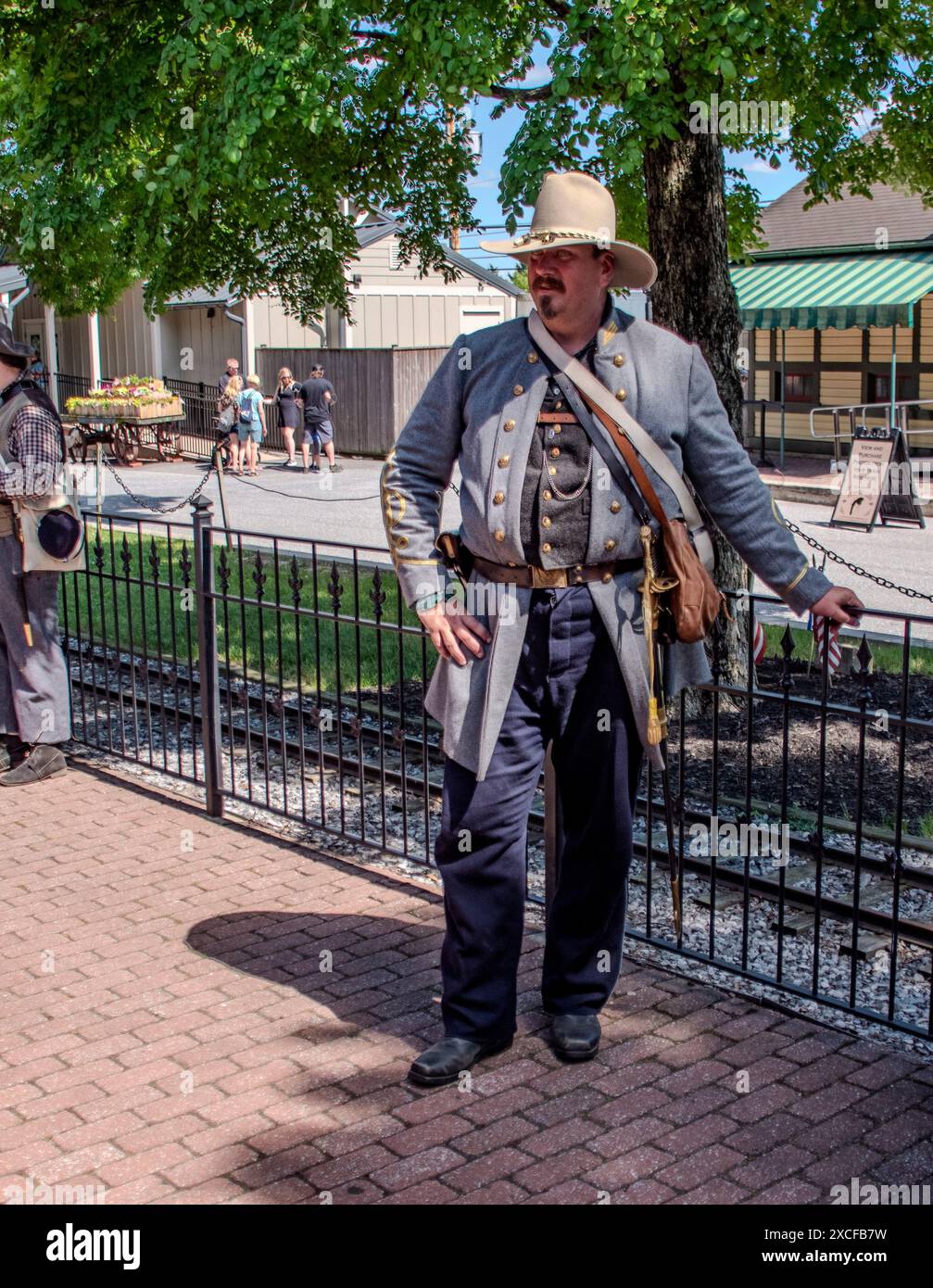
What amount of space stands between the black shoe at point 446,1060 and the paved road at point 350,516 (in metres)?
6.03

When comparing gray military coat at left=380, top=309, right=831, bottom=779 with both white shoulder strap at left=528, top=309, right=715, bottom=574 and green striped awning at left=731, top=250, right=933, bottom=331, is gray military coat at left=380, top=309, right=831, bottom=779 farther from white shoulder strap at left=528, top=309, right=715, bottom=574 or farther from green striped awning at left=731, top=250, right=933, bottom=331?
green striped awning at left=731, top=250, right=933, bottom=331

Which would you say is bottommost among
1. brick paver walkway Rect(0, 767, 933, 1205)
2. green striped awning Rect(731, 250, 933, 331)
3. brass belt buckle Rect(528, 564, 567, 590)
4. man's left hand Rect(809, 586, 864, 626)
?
brick paver walkway Rect(0, 767, 933, 1205)

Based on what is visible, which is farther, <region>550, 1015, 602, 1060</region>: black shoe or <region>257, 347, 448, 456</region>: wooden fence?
<region>257, 347, 448, 456</region>: wooden fence

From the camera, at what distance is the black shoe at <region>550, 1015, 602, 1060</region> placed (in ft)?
13.6

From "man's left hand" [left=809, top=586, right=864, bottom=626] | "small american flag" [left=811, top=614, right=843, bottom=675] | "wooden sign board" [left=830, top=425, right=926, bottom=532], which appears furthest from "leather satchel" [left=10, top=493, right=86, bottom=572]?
"wooden sign board" [left=830, top=425, right=926, bottom=532]

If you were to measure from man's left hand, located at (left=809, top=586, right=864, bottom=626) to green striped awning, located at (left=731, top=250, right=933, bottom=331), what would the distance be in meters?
20.1

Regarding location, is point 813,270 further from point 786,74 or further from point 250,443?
point 786,74

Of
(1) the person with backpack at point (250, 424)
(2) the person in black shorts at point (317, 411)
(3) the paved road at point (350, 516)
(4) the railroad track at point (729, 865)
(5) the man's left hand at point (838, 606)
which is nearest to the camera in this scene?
(5) the man's left hand at point (838, 606)

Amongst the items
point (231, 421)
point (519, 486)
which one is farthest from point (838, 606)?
point (231, 421)

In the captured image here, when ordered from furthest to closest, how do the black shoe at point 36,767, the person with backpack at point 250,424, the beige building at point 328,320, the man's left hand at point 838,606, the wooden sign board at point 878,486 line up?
the beige building at point 328,320, the person with backpack at point 250,424, the wooden sign board at point 878,486, the black shoe at point 36,767, the man's left hand at point 838,606

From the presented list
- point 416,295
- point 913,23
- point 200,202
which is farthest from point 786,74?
point 416,295

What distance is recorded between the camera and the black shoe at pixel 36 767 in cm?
699

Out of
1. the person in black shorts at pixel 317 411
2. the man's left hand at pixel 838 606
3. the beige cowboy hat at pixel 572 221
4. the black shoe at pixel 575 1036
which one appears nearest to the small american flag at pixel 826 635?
the man's left hand at pixel 838 606

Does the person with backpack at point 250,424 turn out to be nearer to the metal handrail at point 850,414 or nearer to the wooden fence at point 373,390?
the wooden fence at point 373,390
